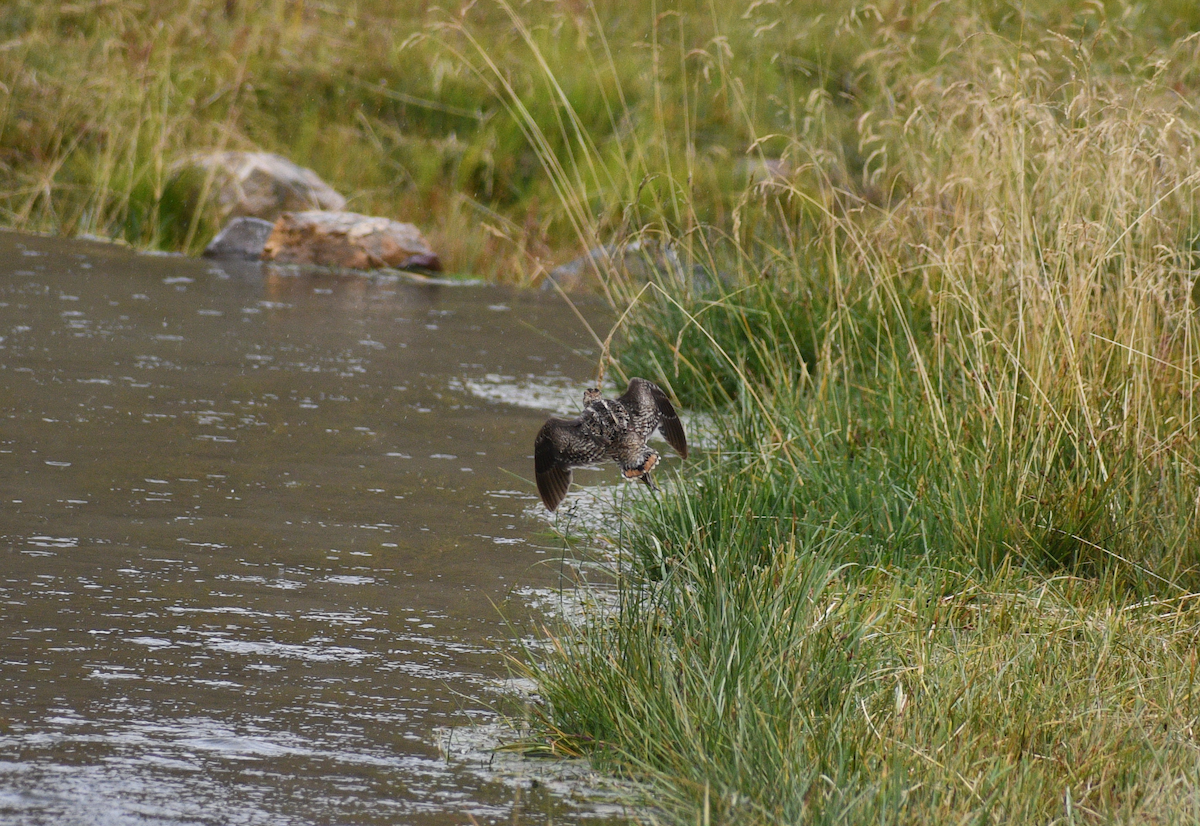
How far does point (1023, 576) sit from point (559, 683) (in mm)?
1444

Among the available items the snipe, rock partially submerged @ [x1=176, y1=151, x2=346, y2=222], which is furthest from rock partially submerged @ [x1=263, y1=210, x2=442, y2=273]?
the snipe

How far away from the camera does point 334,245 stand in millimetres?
10336

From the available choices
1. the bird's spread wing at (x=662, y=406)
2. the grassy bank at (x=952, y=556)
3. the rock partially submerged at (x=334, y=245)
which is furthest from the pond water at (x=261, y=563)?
the rock partially submerged at (x=334, y=245)

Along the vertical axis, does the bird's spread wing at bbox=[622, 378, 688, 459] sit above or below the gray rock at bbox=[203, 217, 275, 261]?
above

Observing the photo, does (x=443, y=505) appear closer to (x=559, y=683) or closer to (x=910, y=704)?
(x=559, y=683)

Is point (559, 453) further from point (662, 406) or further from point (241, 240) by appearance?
point (241, 240)

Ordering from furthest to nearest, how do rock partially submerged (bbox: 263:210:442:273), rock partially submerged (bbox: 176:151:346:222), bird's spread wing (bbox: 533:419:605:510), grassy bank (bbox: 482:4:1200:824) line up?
1. rock partially submerged (bbox: 176:151:346:222)
2. rock partially submerged (bbox: 263:210:442:273)
3. bird's spread wing (bbox: 533:419:605:510)
4. grassy bank (bbox: 482:4:1200:824)

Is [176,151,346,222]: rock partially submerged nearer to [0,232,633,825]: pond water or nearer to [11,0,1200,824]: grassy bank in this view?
[0,232,633,825]: pond water

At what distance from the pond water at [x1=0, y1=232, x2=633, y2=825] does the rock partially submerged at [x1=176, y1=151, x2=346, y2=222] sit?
337cm

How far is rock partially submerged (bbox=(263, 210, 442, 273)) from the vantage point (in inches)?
407

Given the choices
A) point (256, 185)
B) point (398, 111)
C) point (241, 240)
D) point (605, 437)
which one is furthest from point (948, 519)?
point (398, 111)

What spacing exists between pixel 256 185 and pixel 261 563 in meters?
7.62

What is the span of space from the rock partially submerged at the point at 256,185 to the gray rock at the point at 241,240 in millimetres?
291

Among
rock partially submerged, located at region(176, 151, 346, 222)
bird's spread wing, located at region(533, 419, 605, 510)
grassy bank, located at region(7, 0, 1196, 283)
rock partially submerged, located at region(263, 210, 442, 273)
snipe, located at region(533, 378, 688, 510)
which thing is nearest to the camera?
snipe, located at region(533, 378, 688, 510)
